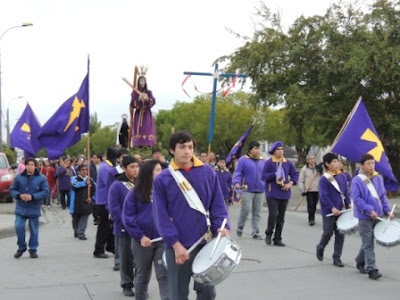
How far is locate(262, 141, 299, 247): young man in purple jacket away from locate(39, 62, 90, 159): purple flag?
3744 millimetres

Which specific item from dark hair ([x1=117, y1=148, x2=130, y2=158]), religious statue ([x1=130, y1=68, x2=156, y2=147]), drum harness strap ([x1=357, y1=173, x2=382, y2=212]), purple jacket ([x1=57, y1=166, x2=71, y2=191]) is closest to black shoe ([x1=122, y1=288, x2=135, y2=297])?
dark hair ([x1=117, y1=148, x2=130, y2=158])

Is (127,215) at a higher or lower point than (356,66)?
lower

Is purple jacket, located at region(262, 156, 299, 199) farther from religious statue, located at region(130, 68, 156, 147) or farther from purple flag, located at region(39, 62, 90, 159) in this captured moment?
religious statue, located at region(130, 68, 156, 147)

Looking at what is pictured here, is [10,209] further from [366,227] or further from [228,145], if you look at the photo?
[228,145]

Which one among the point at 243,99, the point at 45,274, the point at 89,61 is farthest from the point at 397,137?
the point at 243,99

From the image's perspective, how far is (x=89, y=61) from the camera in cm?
1169

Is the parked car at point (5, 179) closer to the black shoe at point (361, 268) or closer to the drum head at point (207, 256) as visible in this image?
the black shoe at point (361, 268)

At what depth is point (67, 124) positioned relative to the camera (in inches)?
453

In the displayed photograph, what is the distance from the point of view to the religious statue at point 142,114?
1591 centimetres

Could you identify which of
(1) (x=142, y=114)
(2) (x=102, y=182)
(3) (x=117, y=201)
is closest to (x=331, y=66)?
(1) (x=142, y=114)

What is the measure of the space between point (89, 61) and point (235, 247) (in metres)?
8.26

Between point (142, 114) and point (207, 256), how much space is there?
12.3 m

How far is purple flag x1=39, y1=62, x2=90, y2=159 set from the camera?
37.6ft

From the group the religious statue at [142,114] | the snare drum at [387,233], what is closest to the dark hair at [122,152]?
the snare drum at [387,233]
